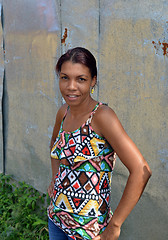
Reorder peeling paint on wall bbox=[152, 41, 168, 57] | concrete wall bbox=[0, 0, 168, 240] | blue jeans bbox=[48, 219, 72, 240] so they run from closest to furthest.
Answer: blue jeans bbox=[48, 219, 72, 240], peeling paint on wall bbox=[152, 41, 168, 57], concrete wall bbox=[0, 0, 168, 240]

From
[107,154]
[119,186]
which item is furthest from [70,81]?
[119,186]

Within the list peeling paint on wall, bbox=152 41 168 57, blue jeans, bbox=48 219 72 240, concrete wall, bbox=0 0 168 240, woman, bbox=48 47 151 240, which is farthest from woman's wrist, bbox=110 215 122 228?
peeling paint on wall, bbox=152 41 168 57

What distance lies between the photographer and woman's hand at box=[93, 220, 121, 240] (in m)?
1.57

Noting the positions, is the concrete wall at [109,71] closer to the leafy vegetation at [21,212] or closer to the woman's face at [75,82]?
the leafy vegetation at [21,212]

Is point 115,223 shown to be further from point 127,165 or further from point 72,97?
point 72,97

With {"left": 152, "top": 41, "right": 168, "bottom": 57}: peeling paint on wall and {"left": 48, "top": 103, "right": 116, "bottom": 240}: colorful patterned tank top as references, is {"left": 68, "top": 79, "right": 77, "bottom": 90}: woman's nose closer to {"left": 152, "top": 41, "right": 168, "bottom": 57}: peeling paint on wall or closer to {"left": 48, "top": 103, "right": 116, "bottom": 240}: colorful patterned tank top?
{"left": 48, "top": 103, "right": 116, "bottom": 240}: colorful patterned tank top

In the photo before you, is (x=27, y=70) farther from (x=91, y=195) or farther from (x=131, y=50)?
(x=91, y=195)

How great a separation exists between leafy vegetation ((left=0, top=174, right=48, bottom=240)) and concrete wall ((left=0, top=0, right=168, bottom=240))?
0.20 meters

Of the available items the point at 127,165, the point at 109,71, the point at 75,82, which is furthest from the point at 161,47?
the point at 127,165

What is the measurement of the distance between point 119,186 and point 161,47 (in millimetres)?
1250

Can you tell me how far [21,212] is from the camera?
3.63 m

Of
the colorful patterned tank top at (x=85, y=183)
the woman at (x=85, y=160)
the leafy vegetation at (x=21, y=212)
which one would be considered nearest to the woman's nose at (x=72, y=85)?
the woman at (x=85, y=160)

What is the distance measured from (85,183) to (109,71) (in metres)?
1.27

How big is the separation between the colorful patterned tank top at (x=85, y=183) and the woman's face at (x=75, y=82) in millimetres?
110
